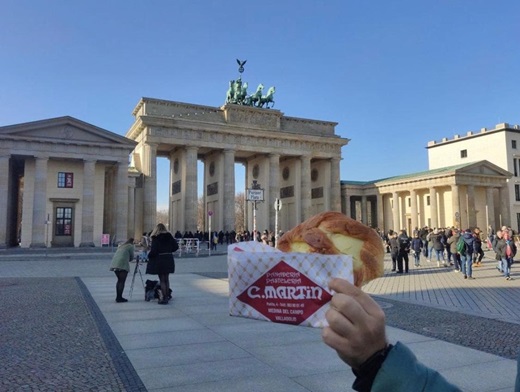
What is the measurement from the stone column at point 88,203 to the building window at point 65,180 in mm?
1713

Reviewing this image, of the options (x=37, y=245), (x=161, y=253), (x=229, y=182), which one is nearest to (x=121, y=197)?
(x=37, y=245)

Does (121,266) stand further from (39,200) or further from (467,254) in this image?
(39,200)

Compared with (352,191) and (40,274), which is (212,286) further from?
(352,191)

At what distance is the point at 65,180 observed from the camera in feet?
137

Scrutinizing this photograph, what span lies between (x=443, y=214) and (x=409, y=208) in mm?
6458

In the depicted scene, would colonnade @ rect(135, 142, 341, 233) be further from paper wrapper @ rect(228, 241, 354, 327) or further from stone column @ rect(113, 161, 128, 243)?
paper wrapper @ rect(228, 241, 354, 327)

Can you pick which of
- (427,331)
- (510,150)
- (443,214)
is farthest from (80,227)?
(510,150)

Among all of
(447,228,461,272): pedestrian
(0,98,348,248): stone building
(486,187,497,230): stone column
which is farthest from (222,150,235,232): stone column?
(447,228,461,272): pedestrian

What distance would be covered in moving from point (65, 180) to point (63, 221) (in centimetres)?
403

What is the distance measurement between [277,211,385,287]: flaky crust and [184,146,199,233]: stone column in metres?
50.2

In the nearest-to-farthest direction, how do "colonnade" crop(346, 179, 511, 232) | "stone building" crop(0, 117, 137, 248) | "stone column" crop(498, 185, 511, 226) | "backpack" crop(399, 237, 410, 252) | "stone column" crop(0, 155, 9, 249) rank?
1. "backpack" crop(399, 237, 410, 252)
2. "stone column" crop(0, 155, 9, 249)
3. "stone building" crop(0, 117, 137, 248)
4. "colonnade" crop(346, 179, 511, 232)
5. "stone column" crop(498, 185, 511, 226)

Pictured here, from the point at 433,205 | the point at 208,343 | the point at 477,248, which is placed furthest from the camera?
the point at 433,205

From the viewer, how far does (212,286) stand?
14852 millimetres

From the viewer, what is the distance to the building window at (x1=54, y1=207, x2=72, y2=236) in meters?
41.4
